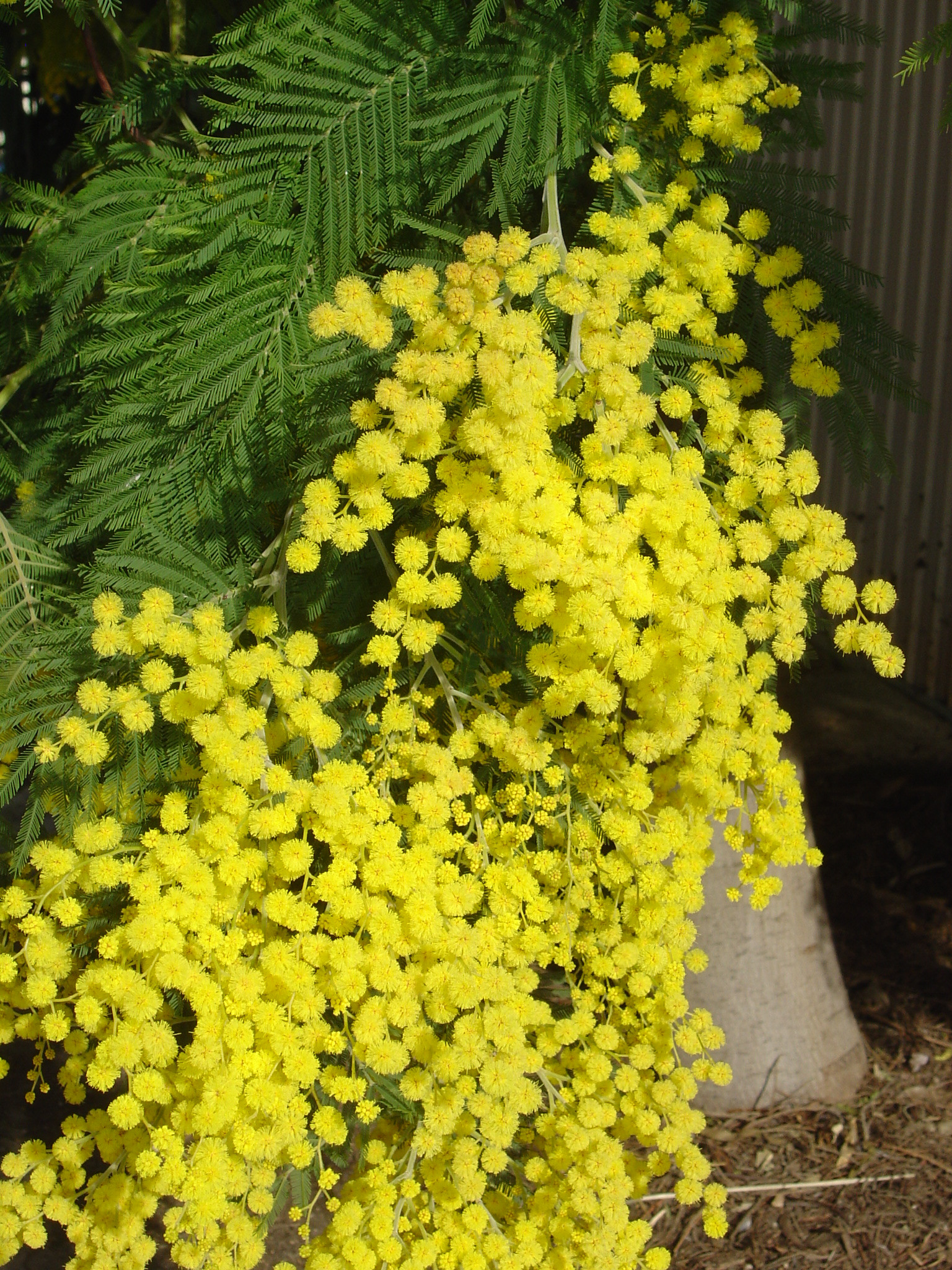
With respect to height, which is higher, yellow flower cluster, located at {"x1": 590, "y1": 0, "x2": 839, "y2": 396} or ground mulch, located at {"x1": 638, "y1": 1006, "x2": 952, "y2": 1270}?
yellow flower cluster, located at {"x1": 590, "y1": 0, "x2": 839, "y2": 396}

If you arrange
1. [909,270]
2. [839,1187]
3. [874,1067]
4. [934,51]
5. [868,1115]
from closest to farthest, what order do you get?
[934,51]
[839,1187]
[868,1115]
[874,1067]
[909,270]

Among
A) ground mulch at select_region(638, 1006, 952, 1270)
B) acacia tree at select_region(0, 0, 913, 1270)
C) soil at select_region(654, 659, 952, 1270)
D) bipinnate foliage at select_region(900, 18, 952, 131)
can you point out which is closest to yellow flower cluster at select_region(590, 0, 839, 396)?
acacia tree at select_region(0, 0, 913, 1270)

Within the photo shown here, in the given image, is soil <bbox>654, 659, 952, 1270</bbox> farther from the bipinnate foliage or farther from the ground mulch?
the bipinnate foliage

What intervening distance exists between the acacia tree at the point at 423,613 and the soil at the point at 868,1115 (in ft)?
4.43

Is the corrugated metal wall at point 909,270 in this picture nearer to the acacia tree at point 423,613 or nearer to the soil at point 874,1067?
the soil at point 874,1067

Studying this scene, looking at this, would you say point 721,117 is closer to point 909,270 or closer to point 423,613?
point 423,613

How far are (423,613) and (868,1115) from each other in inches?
100

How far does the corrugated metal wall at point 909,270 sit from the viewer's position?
5.15 meters

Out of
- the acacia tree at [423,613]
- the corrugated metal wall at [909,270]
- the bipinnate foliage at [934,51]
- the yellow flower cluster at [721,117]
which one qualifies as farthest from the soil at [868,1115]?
the bipinnate foliage at [934,51]

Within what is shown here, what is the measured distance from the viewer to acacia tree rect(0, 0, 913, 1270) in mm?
1374

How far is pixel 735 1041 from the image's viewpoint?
3.15 meters

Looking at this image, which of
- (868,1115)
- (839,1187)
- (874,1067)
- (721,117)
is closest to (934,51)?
(721,117)

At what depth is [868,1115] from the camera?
317 cm

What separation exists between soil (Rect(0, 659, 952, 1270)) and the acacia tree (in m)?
1.35
